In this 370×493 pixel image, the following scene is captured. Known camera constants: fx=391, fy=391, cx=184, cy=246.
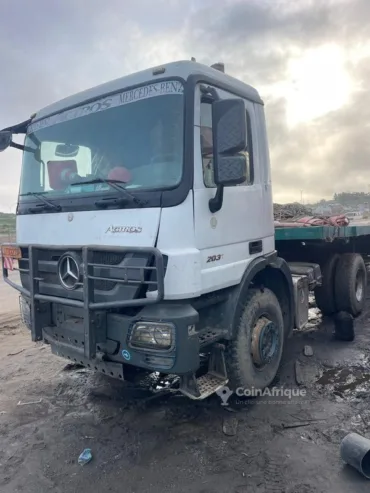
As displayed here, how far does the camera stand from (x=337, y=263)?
6.12m

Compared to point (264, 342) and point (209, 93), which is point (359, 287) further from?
point (209, 93)

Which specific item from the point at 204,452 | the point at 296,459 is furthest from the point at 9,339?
the point at 296,459

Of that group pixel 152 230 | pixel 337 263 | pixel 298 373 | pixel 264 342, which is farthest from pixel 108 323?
pixel 337 263

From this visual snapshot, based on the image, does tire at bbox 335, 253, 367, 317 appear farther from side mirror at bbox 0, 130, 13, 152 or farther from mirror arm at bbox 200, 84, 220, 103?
side mirror at bbox 0, 130, 13, 152

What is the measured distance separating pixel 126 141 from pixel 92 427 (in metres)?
2.38

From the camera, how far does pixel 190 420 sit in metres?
3.36

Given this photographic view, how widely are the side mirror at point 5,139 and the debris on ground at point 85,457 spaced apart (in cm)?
284

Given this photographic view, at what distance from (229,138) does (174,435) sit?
2.34m

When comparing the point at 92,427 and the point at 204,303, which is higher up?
the point at 204,303

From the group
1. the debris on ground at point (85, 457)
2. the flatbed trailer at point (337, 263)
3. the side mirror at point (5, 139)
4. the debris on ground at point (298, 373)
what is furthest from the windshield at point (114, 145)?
the flatbed trailer at point (337, 263)

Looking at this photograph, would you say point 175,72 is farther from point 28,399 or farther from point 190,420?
point 28,399

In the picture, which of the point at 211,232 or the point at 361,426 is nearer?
the point at 211,232

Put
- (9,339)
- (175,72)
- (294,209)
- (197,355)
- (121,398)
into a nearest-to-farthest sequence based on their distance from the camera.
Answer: (197,355)
(175,72)
(121,398)
(9,339)
(294,209)

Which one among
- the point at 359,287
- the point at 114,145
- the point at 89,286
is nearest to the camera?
the point at 89,286
